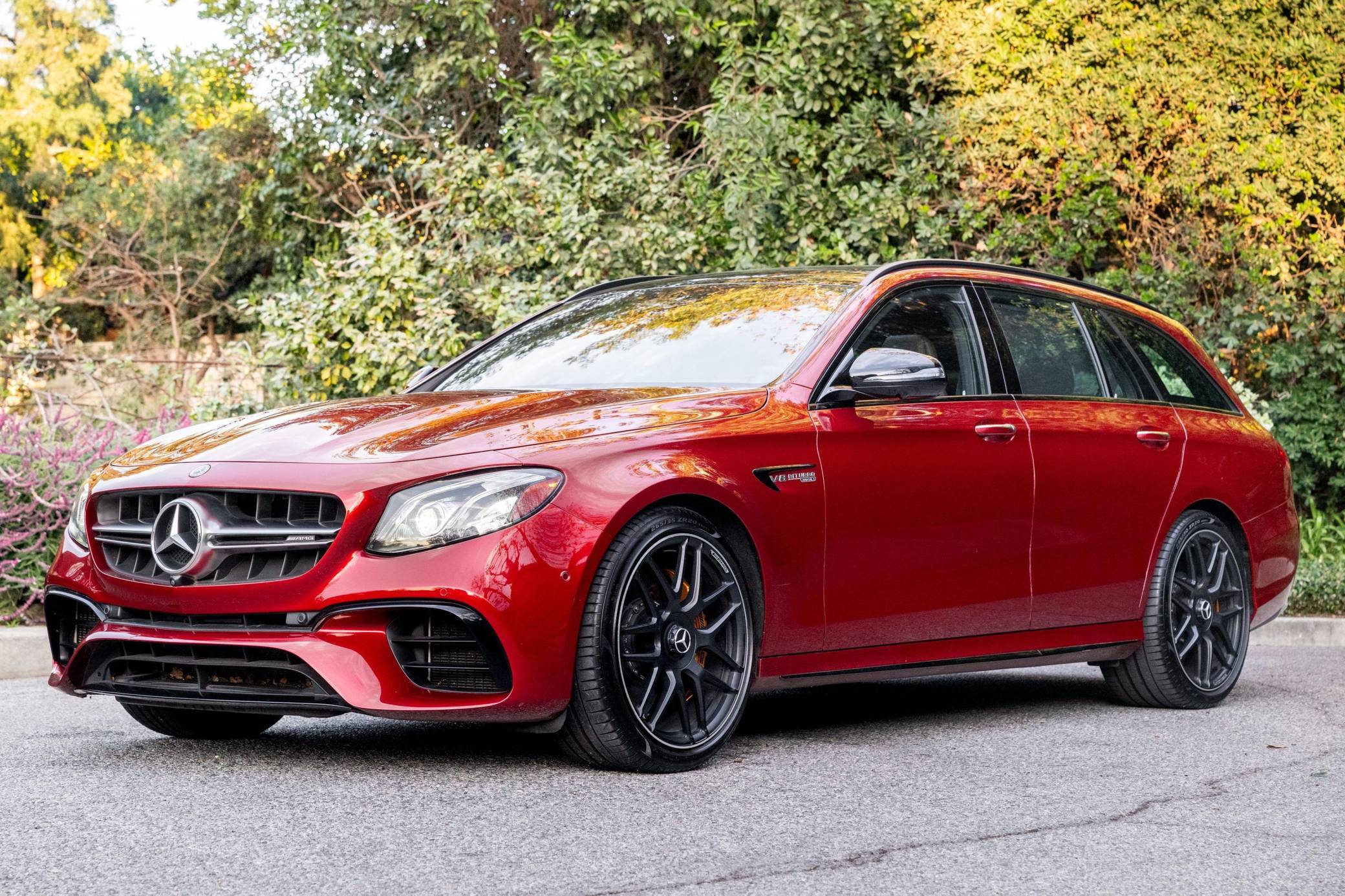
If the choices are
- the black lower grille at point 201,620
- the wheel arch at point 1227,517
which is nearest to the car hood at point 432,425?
the black lower grille at point 201,620

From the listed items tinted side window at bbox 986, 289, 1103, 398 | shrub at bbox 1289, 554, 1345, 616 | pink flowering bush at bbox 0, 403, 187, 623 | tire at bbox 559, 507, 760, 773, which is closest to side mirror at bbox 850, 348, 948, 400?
tire at bbox 559, 507, 760, 773

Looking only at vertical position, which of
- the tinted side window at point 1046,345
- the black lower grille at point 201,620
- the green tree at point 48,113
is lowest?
the black lower grille at point 201,620

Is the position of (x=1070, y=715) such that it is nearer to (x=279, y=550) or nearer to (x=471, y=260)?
(x=279, y=550)

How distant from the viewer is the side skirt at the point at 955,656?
551 centimetres

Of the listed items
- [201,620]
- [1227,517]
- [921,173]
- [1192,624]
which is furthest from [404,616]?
[921,173]

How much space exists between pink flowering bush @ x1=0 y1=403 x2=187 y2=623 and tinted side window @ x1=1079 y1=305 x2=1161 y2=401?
513cm

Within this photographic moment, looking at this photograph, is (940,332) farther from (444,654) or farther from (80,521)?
(80,521)

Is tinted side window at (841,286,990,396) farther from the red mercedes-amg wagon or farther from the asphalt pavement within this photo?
the asphalt pavement

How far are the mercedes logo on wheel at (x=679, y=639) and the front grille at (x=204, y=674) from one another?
0.99 m

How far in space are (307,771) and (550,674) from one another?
88cm

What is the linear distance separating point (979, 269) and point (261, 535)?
10.5ft

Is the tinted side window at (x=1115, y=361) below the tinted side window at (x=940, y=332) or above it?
below

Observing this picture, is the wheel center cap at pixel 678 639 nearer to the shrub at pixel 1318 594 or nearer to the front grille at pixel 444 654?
the front grille at pixel 444 654

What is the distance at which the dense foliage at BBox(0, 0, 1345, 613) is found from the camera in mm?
13039
